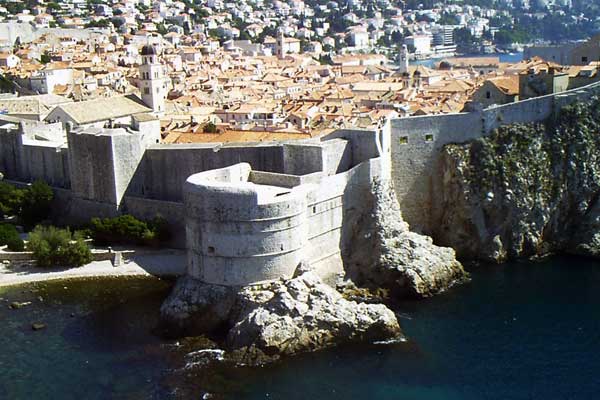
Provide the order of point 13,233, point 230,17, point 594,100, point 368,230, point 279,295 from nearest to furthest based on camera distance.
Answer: point 279,295 → point 368,230 → point 13,233 → point 594,100 → point 230,17

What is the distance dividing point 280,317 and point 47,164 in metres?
20.4

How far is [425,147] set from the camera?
128ft

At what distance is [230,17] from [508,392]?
154 meters

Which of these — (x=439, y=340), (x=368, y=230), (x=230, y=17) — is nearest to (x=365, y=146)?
(x=368, y=230)

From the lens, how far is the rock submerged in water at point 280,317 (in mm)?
29734

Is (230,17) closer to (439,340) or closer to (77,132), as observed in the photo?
(77,132)

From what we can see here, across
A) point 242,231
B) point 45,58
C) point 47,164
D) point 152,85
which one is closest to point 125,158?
point 47,164

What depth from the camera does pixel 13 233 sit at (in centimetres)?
4003

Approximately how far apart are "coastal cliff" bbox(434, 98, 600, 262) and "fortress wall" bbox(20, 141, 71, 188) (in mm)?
19237

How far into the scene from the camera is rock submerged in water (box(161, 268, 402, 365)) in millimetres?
29734

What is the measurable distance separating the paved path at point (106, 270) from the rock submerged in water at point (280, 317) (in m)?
5.23

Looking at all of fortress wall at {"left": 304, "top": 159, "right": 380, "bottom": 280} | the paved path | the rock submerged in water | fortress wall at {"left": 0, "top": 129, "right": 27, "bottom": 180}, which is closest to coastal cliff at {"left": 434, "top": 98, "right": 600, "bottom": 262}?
fortress wall at {"left": 304, "top": 159, "right": 380, "bottom": 280}

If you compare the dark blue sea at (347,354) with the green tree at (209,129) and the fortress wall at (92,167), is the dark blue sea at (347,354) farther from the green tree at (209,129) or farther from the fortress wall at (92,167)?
the green tree at (209,129)

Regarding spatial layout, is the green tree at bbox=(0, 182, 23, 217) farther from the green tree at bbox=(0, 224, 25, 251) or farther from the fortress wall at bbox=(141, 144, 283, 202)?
the fortress wall at bbox=(141, 144, 283, 202)
